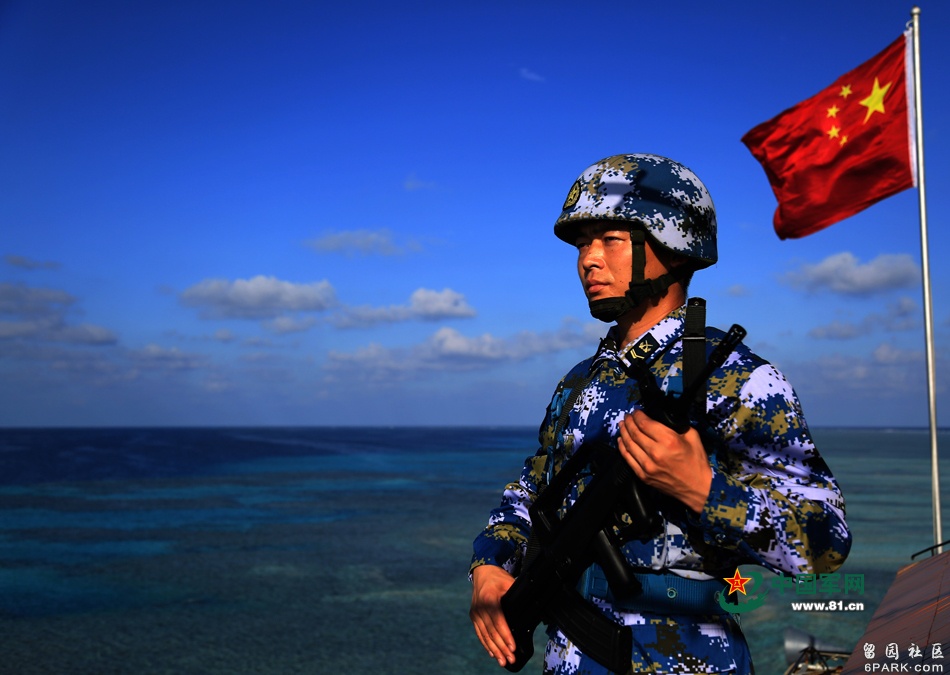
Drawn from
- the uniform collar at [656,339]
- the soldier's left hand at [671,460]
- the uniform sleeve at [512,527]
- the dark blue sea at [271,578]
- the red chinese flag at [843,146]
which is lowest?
the dark blue sea at [271,578]

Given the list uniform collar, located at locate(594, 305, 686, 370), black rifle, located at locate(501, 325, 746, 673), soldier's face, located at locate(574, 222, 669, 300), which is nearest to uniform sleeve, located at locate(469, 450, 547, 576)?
black rifle, located at locate(501, 325, 746, 673)

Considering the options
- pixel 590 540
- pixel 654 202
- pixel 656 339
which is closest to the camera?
pixel 590 540

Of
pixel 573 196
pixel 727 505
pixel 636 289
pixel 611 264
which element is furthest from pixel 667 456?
pixel 573 196

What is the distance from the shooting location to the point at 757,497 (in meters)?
2.09

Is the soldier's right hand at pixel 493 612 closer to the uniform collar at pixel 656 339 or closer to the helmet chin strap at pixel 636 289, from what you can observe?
the uniform collar at pixel 656 339

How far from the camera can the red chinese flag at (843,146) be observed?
12.2 metres

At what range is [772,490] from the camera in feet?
7.00

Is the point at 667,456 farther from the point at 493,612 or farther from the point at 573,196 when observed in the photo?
the point at 573,196

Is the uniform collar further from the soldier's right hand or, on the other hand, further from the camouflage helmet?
the soldier's right hand

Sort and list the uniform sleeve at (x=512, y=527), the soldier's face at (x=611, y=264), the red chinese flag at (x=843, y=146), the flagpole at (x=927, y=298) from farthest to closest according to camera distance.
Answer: the red chinese flag at (x=843, y=146) < the flagpole at (x=927, y=298) < the uniform sleeve at (x=512, y=527) < the soldier's face at (x=611, y=264)

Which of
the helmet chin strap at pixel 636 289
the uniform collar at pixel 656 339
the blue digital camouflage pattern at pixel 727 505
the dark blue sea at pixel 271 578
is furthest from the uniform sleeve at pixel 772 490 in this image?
the dark blue sea at pixel 271 578

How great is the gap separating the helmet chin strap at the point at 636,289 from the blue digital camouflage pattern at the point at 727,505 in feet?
0.36

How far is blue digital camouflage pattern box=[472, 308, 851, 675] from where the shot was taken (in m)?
2.08

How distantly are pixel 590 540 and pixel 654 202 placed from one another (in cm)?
118
